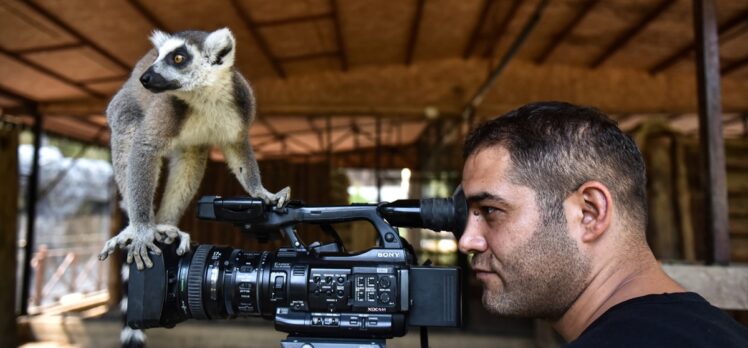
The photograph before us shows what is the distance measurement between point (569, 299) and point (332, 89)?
7.14m

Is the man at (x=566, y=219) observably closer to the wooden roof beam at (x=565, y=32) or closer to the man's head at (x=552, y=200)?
the man's head at (x=552, y=200)

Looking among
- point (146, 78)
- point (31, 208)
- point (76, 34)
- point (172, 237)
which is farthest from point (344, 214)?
point (31, 208)

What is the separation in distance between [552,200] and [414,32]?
6.10 m

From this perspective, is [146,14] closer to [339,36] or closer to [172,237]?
[339,36]

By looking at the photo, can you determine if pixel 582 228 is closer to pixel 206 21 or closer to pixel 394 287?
pixel 394 287

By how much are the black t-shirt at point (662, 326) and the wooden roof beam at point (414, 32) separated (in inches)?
203

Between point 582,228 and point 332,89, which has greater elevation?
point 332,89

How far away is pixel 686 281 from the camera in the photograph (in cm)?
227

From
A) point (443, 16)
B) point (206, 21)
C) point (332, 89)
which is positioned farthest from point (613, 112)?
point (206, 21)

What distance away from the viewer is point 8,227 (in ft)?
14.3

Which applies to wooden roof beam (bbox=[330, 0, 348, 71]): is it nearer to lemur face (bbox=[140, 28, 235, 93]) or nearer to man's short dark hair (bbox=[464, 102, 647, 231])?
lemur face (bbox=[140, 28, 235, 93])

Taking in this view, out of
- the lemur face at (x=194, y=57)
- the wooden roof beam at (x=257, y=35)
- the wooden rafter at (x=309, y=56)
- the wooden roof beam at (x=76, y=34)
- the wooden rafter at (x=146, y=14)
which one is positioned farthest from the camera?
the wooden rafter at (x=309, y=56)

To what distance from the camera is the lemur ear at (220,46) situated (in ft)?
3.98

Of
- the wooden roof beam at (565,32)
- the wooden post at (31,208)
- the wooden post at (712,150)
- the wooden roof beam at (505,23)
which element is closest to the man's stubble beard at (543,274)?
the wooden post at (712,150)
